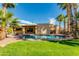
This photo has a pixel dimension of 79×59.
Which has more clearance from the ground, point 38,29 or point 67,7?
point 67,7

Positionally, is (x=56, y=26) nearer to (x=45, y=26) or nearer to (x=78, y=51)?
(x=45, y=26)

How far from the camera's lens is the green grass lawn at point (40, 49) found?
461 cm

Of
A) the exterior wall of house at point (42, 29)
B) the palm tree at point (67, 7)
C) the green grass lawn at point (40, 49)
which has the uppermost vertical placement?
the palm tree at point (67, 7)

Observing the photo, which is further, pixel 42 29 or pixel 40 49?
pixel 42 29

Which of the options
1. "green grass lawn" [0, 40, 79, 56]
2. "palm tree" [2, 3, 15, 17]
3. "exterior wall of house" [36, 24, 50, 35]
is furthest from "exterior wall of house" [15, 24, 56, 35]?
"palm tree" [2, 3, 15, 17]

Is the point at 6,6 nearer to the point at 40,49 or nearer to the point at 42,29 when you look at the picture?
the point at 42,29

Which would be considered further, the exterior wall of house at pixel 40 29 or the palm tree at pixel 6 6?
the exterior wall of house at pixel 40 29

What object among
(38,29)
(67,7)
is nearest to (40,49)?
(38,29)

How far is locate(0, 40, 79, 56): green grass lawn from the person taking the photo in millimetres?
4605

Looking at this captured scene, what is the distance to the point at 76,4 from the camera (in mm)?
4699

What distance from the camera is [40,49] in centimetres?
466

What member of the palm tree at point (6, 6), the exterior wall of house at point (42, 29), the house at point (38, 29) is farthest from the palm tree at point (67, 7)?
the palm tree at point (6, 6)

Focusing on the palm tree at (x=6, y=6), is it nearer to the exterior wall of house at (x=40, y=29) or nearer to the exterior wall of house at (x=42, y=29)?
the exterior wall of house at (x=40, y=29)

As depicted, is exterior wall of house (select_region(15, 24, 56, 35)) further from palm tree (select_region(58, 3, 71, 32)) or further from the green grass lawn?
palm tree (select_region(58, 3, 71, 32))
